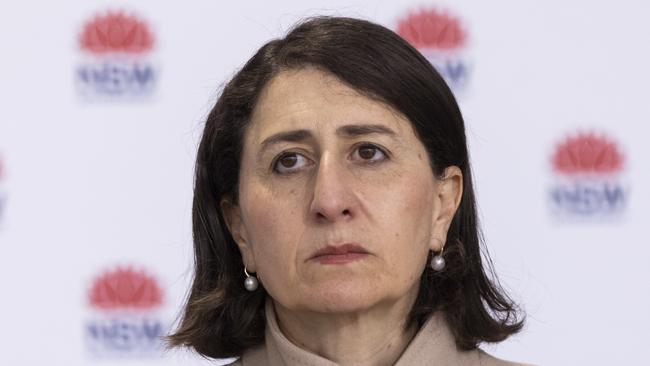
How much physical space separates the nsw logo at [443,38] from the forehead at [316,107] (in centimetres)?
116

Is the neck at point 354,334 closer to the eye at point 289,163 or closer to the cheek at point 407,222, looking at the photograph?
the cheek at point 407,222

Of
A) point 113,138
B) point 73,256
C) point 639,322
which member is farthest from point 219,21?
point 639,322

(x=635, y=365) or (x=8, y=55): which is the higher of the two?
(x=8, y=55)

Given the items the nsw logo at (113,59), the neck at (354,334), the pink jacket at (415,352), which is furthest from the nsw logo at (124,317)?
the neck at (354,334)

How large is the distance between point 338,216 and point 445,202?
0.29m

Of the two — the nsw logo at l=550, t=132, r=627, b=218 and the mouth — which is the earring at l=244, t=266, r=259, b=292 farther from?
the nsw logo at l=550, t=132, r=627, b=218

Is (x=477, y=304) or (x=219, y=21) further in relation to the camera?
(x=219, y=21)

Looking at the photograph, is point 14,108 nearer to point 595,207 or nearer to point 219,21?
point 219,21

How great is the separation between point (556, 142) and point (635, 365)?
571 mm

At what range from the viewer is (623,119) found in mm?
3266

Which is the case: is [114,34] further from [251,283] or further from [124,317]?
[251,283]

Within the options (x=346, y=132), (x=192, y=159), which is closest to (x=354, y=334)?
(x=346, y=132)

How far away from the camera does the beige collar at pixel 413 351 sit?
7.13ft

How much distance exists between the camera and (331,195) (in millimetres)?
2029
